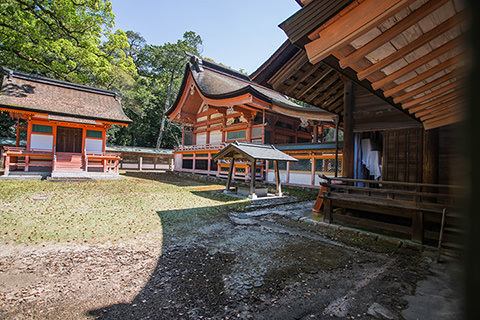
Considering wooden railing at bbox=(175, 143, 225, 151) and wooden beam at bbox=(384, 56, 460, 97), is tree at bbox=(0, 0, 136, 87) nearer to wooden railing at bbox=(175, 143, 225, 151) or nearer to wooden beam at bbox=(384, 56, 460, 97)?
wooden railing at bbox=(175, 143, 225, 151)

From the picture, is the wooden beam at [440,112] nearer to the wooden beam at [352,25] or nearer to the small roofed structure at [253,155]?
the wooden beam at [352,25]

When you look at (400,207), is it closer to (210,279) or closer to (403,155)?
(403,155)

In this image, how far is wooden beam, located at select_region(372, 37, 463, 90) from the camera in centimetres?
238

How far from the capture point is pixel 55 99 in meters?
15.2

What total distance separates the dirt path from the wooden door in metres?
14.0

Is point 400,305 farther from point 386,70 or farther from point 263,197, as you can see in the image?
point 263,197

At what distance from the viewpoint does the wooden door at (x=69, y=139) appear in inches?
609

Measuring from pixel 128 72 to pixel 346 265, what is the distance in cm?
2619

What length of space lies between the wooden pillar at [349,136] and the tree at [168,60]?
25.0 meters

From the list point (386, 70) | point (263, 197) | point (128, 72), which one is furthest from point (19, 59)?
point (386, 70)

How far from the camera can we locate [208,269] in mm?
3607

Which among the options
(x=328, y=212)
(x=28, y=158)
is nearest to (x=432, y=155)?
(x=328, y=212)

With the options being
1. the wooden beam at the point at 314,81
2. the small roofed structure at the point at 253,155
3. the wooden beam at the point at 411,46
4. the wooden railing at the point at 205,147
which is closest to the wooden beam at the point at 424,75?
the wooden beam at the point at 411,46

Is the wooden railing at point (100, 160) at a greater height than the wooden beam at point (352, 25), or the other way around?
the wooden beam at point (352, 25)
